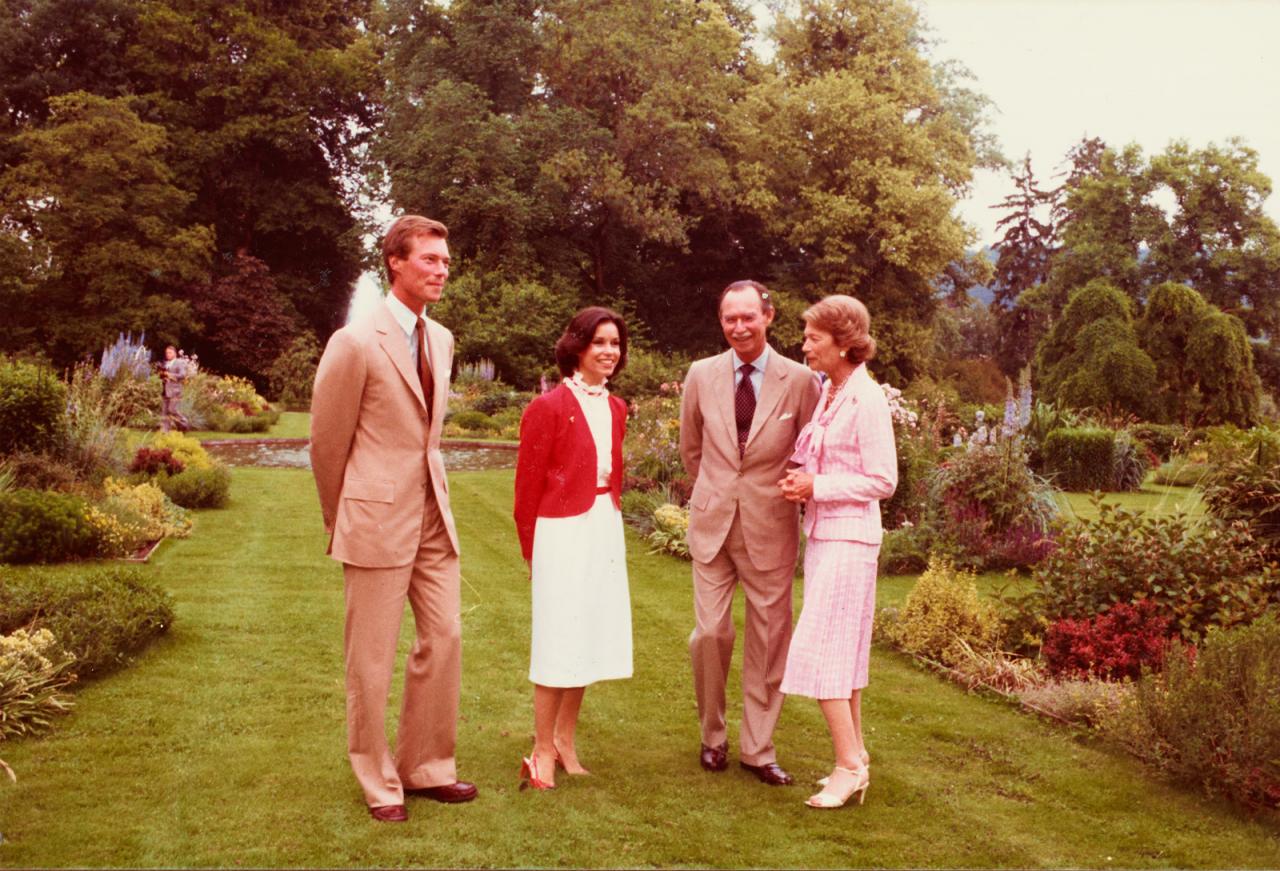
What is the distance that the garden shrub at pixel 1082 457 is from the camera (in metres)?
15.2

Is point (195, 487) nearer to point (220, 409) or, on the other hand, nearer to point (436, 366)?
point (436, 366)

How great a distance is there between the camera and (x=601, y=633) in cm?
434

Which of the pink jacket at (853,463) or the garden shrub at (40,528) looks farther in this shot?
the garden shrub at (40,528)

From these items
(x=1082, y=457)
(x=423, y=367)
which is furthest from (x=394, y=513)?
(x=1082, y=457)

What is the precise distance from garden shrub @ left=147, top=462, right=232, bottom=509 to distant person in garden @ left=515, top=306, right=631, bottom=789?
26.3 feet

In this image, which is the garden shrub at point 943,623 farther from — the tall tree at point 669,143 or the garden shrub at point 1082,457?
the tall tree at point 669,143

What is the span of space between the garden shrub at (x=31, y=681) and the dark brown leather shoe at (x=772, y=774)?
3.08 meters

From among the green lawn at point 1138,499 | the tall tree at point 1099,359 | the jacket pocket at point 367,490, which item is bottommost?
the green lawn at point 1138,499

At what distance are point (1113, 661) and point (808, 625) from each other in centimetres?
245

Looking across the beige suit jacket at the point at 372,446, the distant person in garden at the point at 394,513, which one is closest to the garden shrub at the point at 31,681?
the distant person in garden at the point at 394,513

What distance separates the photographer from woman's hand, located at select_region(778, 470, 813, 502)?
4250mm

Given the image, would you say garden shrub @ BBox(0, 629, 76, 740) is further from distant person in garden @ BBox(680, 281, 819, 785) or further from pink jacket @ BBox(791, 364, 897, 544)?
pink jacket @ BBox(791, 364, 897, 544)

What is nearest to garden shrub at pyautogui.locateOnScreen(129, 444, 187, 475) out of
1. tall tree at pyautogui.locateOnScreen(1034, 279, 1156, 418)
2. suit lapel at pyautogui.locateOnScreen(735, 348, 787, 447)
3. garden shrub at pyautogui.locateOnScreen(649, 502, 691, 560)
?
garden shrub at pyautogui.locateOnScreen(649, 502, 691, 560)

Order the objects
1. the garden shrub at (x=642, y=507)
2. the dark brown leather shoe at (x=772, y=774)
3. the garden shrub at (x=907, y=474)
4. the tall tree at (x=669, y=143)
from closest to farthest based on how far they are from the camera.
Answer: the dark brown leather shoe at (x=772, y=774)
the garden shrub at (x=907, y=474)
the garden shrub at (x=642, y=507)
the tall tree at (x=669, y=143)
